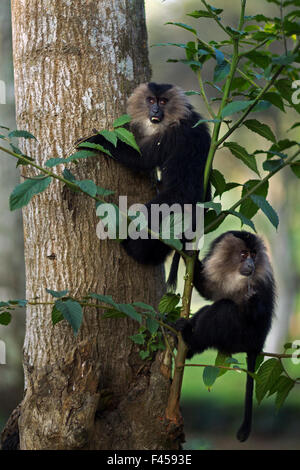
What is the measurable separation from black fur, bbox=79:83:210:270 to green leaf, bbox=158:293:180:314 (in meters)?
0.34

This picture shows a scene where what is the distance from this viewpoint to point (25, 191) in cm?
179

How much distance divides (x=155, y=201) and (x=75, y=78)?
0.71 m

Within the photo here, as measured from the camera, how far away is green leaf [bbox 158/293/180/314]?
232 centimetres

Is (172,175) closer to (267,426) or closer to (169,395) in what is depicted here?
(169,395)

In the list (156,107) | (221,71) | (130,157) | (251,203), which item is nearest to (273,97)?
(221,71)

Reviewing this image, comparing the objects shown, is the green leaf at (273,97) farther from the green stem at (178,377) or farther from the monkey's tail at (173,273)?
the monkey's tail at (173,273)

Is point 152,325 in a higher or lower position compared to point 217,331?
higher

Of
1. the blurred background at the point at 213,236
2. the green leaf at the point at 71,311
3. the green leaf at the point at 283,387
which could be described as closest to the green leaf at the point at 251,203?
the green leaf at the point at 283,387

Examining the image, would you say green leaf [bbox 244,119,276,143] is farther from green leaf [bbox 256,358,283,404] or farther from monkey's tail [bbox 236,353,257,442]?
monkey's tail [bbox 236,353,257,442]

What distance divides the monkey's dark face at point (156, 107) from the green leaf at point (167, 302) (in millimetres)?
1128

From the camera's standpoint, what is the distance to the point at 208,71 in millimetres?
9281

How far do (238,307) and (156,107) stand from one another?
1182 mm

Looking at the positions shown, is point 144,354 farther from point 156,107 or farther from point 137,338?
point 156,107

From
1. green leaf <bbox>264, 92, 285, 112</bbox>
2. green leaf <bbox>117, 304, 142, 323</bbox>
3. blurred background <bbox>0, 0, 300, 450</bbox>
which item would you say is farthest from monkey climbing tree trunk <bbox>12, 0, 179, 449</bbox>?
blurred background <bbox>0, 0, 300, 450</bbox>
